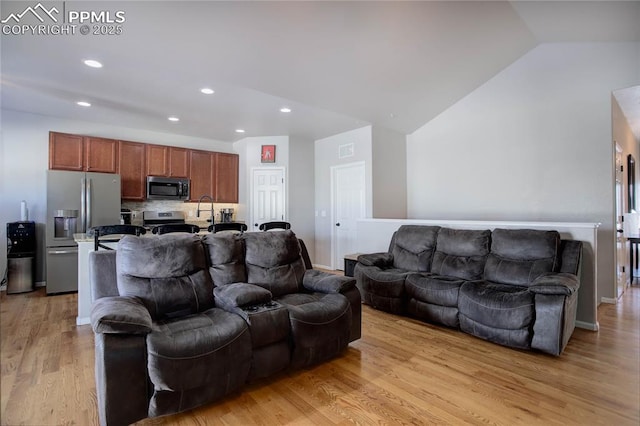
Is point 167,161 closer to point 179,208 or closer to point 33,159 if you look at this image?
point 179,208

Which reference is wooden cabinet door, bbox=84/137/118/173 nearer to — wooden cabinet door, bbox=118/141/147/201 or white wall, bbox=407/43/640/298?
wooden cabinet door, bbox=118/141/147/201

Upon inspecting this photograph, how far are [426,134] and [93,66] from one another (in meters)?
5.07

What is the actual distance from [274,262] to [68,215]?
3651mm

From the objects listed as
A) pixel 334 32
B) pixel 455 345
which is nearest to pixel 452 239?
pixel 455 345

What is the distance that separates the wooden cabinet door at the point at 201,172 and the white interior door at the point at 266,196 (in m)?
0.85

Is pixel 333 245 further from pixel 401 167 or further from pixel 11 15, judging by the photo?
pixel 11 15

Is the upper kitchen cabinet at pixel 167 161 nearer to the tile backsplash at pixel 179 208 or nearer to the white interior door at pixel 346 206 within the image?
the tile backsplash at pixel 179 208

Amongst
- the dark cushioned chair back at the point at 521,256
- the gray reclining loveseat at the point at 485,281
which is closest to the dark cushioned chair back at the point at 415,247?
the gray reclining loveseat at the point at 485,281

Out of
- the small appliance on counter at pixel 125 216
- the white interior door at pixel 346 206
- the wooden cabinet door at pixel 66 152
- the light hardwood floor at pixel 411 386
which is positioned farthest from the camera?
the white interior door at pixel 346 206

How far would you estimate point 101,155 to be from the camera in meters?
5.29

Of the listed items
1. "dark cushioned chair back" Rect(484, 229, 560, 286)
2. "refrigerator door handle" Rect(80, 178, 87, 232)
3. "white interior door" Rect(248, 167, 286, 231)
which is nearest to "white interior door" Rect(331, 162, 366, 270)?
"white interior door" Rect(248, 167, 286, 231)

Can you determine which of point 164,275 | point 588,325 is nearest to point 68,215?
point 164,275

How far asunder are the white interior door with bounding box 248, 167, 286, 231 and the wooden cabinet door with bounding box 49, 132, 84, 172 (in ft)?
9.29

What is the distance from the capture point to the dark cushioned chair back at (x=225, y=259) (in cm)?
264
